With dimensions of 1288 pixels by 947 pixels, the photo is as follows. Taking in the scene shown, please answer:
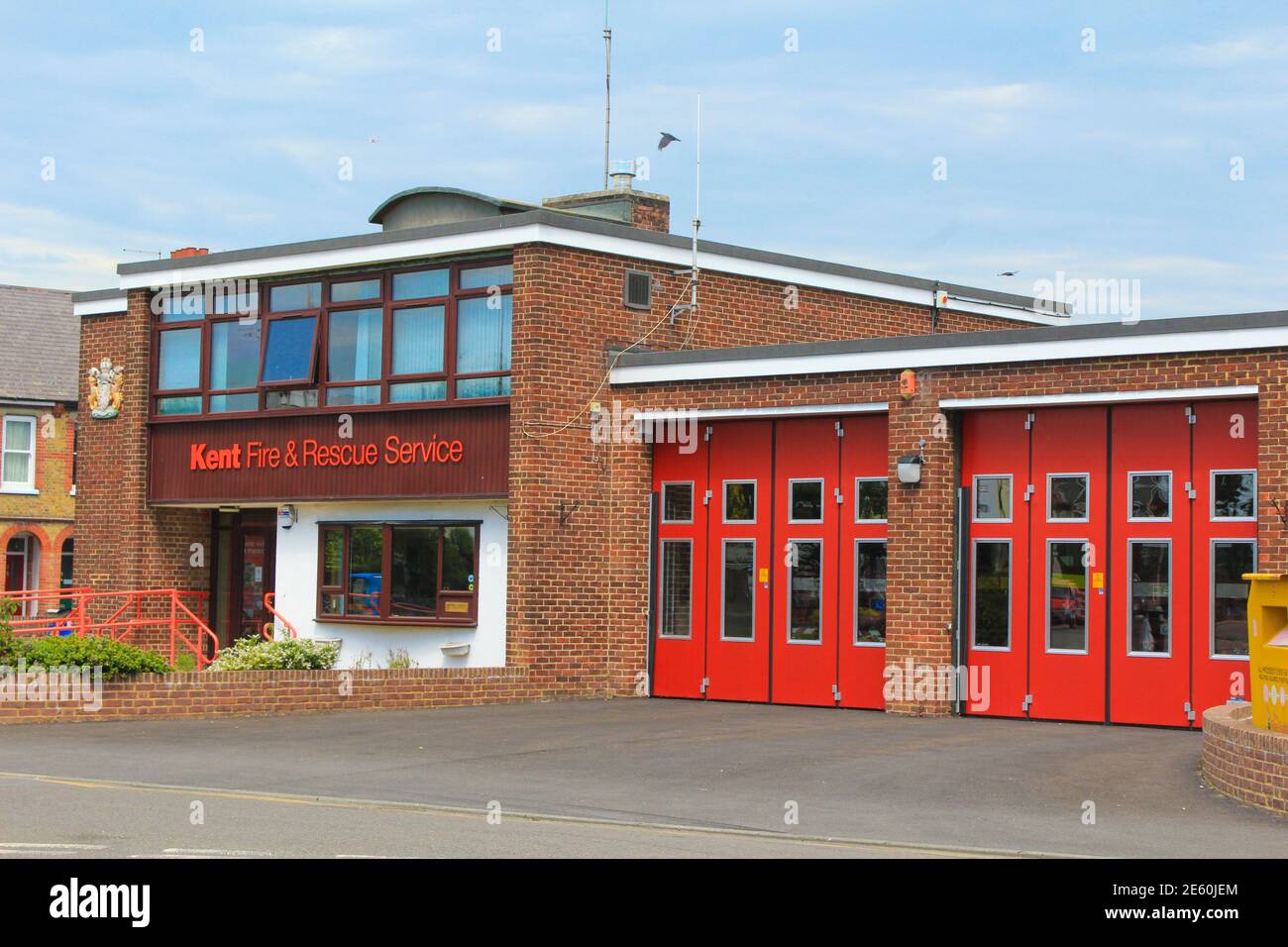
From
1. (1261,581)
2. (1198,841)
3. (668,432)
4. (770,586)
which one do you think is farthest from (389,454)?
(1198,841)

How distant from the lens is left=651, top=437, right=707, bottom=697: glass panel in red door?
22.5m

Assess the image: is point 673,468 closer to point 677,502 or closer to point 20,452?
point 677,502

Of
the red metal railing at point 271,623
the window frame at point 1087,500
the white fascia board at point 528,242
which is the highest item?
the white fascia board at point 528,242

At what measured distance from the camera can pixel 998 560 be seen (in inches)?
778

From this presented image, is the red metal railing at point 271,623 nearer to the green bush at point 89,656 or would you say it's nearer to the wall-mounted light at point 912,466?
the green bush at point 89,656

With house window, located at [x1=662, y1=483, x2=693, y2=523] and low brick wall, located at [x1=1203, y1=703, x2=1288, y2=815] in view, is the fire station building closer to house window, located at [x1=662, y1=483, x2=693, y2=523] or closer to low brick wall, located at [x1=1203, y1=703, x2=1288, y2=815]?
house window, located at [x1=662, y1=483, x2=693, y2=523]

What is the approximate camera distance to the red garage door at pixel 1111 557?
59.5 feet

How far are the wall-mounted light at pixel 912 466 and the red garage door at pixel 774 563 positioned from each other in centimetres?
77

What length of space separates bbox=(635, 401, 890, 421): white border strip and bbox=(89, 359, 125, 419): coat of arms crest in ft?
30.6

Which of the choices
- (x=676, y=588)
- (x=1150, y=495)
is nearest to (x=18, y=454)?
(x=676, y=588)

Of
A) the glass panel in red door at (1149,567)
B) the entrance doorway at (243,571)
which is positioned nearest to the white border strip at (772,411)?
the glass panel in red door at (1149,567)

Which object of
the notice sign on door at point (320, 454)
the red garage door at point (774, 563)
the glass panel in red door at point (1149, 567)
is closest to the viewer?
the glass panel in red door at point (1149, 567)

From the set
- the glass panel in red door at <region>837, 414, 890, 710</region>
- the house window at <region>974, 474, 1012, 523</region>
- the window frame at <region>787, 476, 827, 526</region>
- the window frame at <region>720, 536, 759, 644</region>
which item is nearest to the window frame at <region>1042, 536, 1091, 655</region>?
the house window at <region>974, 474, 1012, 523</region>
